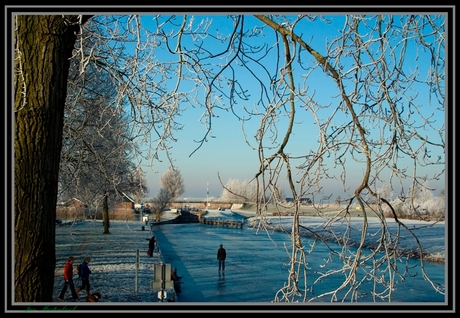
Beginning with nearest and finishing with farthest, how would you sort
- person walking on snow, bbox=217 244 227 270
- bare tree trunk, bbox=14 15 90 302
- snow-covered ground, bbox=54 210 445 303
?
bare tree trunk, bbox=14 15 90 302
snow-covered ground, bbox=54 210 445 303
person walking on snow, bbox=217 244 227 270

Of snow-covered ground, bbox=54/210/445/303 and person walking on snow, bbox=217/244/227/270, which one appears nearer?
snow-covered ground, bbox=54/210/445/303

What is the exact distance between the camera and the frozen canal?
13.0 m

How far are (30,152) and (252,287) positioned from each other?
12.7 metres

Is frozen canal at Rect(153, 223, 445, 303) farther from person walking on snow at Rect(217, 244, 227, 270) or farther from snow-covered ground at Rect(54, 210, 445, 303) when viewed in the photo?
snow-covered ground at Rect(54, 210, 445, 303)

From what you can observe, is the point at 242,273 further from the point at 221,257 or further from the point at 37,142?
the point at 37,142

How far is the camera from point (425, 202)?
345 cm

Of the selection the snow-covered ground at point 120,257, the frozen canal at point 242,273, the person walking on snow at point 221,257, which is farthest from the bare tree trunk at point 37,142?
the person walking on snow at point 221,257

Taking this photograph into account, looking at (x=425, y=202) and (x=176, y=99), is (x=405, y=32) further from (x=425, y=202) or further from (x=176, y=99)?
(x=176, y=99)

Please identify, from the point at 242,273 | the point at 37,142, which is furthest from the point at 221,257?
the point at 37,142

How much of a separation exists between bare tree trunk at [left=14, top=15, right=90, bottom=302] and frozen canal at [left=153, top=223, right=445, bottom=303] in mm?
4247

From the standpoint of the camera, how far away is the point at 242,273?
18172mm

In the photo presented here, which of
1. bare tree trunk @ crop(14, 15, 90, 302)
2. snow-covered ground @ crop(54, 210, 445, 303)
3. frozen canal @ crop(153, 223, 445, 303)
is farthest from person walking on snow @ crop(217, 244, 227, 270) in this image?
bare tree trunk @ crop(14, 15, 90, 302)

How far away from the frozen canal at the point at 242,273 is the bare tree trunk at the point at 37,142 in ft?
13.9

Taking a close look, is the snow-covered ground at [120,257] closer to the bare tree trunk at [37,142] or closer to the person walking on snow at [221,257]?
the bare tree trunk at [37,142]
